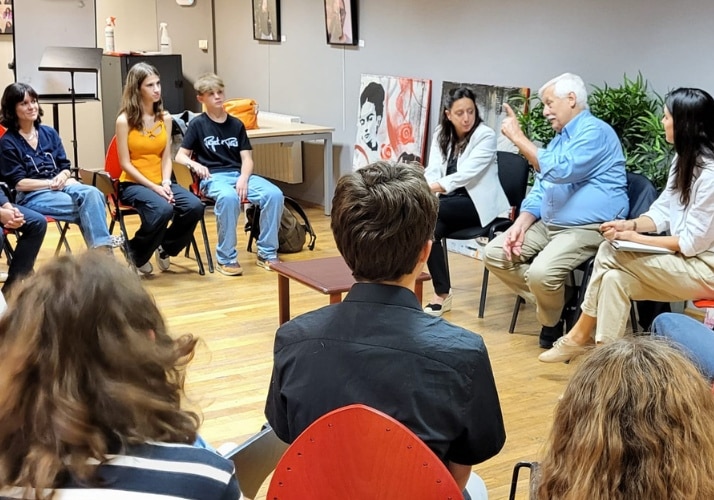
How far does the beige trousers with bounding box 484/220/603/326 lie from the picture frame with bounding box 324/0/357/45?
3047 mm

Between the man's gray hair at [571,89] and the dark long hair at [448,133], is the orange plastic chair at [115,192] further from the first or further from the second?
the man's gray hair at [571,89]

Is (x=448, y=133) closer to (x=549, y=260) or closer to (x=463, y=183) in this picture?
(x=463, y=183)

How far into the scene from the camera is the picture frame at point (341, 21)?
6.76 metres

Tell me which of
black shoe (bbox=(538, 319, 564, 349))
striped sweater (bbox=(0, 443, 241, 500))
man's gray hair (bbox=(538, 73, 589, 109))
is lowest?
black shoe (bbox=(538, 319, 564, 349))

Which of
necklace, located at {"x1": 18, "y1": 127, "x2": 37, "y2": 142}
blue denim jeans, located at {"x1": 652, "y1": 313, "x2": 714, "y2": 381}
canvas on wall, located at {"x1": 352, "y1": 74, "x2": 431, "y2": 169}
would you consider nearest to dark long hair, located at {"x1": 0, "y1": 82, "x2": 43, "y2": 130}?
necklace, located at {"x1": 18, "y1": 127, "x2": 37, "y2": 142}

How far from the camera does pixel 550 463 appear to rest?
1.34 meters

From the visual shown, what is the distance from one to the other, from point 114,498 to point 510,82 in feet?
15.5

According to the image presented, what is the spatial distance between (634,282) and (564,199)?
2.20 ft

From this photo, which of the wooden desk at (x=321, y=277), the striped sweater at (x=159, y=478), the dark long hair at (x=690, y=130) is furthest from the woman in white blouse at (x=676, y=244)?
the striped sweater at (x=159, y=478)

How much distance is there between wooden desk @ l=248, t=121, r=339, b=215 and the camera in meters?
6.74

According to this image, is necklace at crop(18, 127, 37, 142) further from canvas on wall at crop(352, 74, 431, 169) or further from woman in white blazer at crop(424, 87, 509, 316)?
canvas on wall at crop(352, 74, 431, 169)

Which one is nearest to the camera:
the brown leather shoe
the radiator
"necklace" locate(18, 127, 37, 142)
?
the brown leather shoe

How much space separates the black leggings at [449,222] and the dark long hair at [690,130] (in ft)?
4.29

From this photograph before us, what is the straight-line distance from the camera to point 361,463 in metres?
1.44
